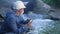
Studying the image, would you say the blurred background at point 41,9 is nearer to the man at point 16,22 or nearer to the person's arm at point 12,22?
the man at point 16,22

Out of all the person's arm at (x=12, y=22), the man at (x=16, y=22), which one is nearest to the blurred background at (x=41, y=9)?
the man at (x=16, y=22)

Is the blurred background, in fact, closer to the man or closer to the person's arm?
the man

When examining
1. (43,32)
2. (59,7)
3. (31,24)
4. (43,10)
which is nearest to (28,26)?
(31,24)

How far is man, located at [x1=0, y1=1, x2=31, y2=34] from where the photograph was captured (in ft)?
4.87

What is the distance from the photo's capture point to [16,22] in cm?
156

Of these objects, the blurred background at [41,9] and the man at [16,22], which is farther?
the blurred background at [41,9]

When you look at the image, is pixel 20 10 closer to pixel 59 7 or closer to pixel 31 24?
pixel 31 24

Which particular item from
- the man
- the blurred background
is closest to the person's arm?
the man

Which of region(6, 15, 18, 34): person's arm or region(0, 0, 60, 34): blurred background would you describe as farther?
region(0, 0, 60, 34): blurred background

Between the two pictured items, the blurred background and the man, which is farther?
the blurred background

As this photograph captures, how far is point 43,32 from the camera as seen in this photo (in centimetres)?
177

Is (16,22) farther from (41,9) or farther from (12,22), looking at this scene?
Result: (41,9)

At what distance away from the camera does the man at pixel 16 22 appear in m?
1.48

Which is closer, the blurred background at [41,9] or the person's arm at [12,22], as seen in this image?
the person's arm at [12,22]
